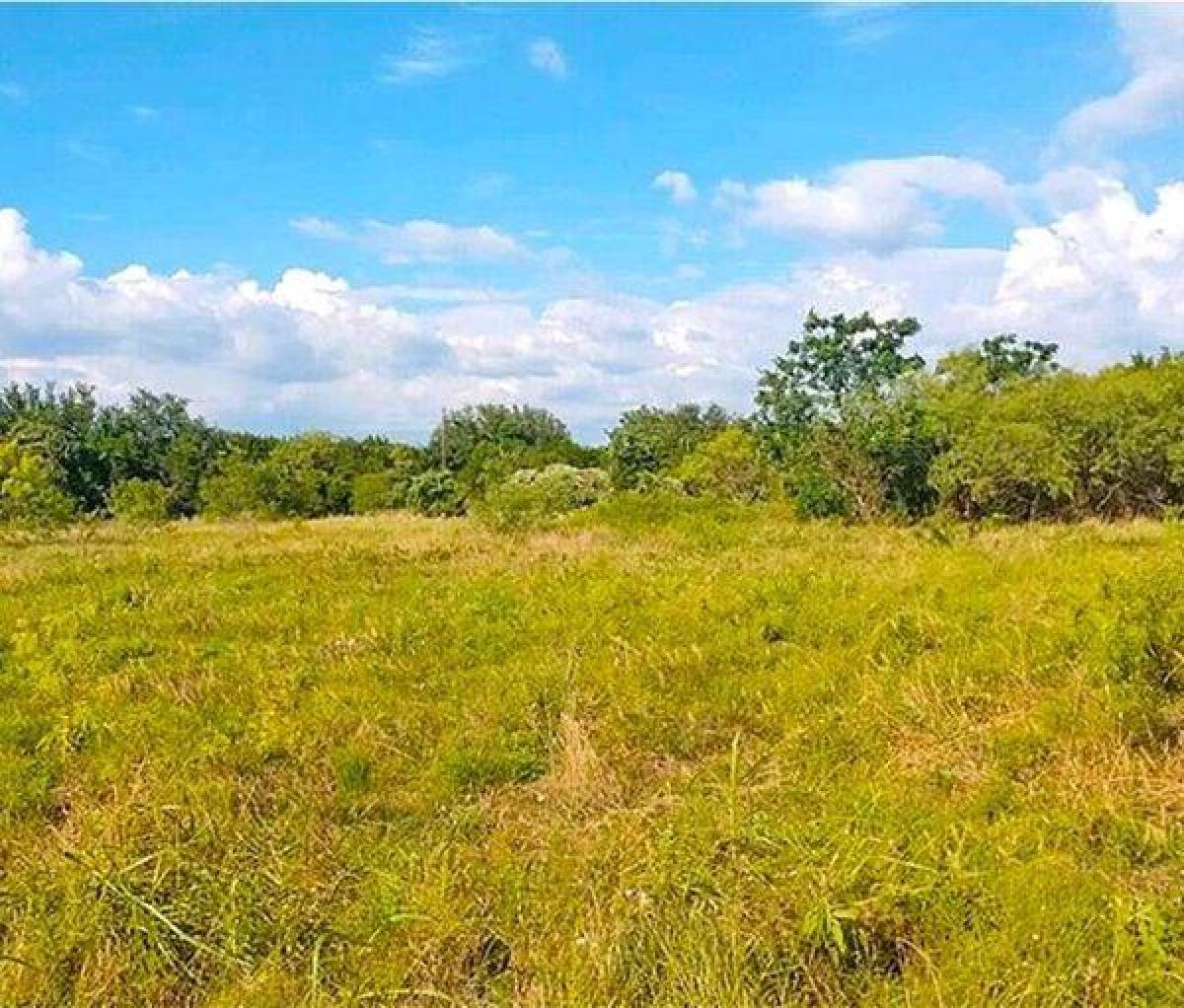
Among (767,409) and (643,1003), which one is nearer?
(643,1003)

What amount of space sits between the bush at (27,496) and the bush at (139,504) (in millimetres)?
1481

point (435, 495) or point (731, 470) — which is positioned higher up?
point (731, 470)

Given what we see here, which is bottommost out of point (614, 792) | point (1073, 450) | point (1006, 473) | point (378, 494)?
point (614, 792)

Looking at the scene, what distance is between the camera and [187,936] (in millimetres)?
4668

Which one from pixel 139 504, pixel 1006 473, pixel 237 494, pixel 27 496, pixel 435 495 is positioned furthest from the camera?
pixel 435 495

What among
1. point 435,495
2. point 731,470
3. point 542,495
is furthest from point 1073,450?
point 435,495

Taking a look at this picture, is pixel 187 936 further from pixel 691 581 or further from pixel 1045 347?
pixel 1045 347

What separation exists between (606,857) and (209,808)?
2248 millimetres

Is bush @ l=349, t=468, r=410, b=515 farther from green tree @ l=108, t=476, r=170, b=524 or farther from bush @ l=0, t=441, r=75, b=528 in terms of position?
bush @ l=0, t=441, r=75, b=528

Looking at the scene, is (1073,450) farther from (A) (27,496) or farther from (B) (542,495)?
(A) (27,496)

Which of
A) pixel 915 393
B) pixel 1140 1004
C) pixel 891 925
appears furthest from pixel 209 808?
pixel 915 393

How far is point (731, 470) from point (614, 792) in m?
39.1

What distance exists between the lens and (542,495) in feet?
119

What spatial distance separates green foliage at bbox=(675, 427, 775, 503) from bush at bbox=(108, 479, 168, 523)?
18.5m
